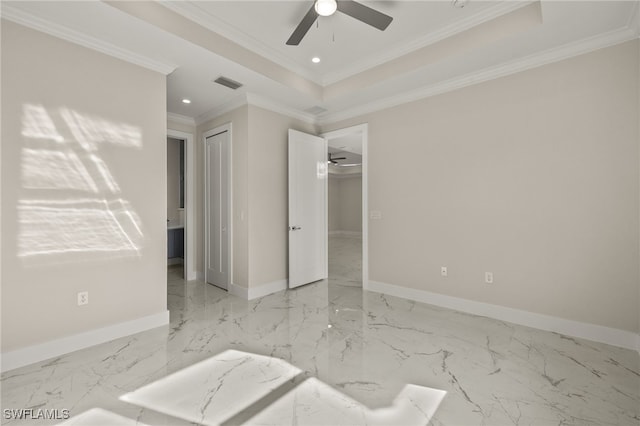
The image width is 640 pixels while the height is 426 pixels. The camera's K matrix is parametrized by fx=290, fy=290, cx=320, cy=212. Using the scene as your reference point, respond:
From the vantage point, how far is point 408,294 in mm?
3816

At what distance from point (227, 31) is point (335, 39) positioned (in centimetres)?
109

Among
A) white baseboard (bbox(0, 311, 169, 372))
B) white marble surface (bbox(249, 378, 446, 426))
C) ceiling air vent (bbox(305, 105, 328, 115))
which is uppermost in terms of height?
ceiling air vent (bbox(305, 105, 328, 115))

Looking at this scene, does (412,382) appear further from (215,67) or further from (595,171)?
(215,67)

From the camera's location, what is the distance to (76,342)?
8.05 ft

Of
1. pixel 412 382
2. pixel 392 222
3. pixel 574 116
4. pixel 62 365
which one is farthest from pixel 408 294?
pixel 62 365

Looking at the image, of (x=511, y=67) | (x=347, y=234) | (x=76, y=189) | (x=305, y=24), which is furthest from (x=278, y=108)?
(x=347, y=234)

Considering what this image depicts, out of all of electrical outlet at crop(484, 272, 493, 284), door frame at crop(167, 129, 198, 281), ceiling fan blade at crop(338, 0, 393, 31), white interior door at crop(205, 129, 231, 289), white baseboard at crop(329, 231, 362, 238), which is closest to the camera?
ceiling fan blade at crop(338, 0, 393, 31)

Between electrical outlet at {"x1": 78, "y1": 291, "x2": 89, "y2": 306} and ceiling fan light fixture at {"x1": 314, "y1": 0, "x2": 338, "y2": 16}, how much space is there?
300cm

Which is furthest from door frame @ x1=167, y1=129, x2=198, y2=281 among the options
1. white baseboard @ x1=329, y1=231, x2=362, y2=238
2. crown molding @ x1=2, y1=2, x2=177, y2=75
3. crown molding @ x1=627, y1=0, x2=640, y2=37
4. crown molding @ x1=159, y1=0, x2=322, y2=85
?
white baseboard @ x1=329, y1=231, x2=362, y2=238

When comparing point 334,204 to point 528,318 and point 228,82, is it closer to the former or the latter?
point 228,82

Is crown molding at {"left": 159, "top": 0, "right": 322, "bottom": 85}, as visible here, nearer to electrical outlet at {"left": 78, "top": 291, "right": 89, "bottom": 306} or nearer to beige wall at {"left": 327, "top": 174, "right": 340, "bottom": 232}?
electrical outlet at {"left": 78, "top": 291, "right": 89, "bottom": 306}

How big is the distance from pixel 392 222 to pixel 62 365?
3.61 meters

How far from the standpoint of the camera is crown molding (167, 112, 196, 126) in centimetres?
444

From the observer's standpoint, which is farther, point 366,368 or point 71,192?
point 71,192
